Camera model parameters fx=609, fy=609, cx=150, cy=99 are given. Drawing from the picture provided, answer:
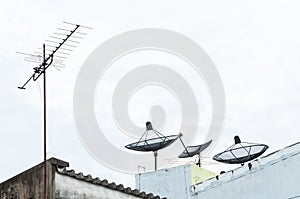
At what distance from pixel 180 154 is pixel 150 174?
2.12 m

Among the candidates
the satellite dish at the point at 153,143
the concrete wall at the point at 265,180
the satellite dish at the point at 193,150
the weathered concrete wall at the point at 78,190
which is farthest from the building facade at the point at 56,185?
the satellite dish at the point at 193,150

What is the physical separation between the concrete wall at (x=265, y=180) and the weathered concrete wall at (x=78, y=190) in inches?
201

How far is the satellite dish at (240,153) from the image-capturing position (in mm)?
20837

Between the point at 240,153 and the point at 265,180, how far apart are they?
347cm

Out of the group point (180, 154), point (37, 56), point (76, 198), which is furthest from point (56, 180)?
point (180, 154)

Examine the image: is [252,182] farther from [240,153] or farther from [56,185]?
[56,185]

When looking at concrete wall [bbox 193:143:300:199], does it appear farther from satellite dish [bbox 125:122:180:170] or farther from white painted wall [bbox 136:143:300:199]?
satellite dish [bbox 125:122:180:170]

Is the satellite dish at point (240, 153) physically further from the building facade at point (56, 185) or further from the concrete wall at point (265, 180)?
the building facade at point (56, 185)

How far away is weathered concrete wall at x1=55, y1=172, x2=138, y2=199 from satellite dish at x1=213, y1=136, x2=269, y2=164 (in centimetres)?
708

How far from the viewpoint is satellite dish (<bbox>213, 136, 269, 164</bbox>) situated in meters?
20.8

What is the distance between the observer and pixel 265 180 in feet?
59.7

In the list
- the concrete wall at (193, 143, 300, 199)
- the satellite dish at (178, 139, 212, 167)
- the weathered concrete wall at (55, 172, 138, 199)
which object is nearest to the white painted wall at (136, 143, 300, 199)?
the concrete wall at (193, 143, 300, 199)

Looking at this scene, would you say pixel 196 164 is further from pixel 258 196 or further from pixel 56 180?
pixel 56 180

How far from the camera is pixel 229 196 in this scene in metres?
19.5
